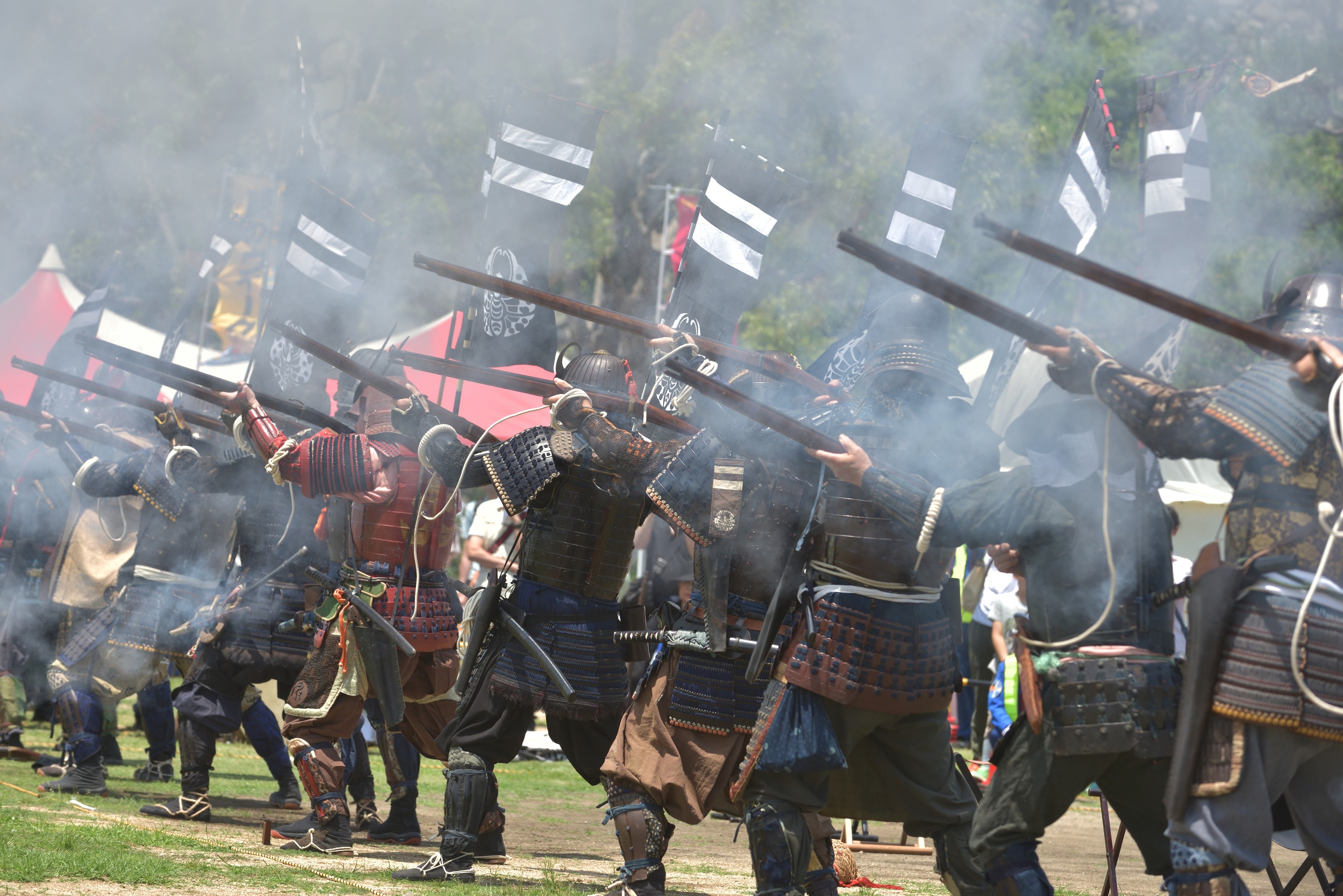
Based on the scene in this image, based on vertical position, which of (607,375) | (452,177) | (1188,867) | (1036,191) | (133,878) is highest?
(452,177)

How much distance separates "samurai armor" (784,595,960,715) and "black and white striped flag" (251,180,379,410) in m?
4.02

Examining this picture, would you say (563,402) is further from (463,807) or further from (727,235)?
(463,807)

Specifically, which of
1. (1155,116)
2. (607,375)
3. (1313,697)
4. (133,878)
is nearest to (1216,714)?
(1313,697)

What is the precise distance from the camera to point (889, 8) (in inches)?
417

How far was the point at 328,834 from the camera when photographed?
5730 millimetres

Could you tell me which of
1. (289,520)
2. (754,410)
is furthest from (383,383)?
(754,410)

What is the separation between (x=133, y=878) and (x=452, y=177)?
788 inches

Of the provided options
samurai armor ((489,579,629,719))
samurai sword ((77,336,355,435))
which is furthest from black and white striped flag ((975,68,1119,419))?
samurai sword ((77,336,355,435))

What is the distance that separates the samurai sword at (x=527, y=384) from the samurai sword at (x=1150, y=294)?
199cm

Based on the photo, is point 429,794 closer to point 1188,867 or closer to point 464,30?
point 1188,867

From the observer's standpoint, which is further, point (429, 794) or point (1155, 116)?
point (429, 794)

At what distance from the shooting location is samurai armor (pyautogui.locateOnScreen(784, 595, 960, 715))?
3.84 meters

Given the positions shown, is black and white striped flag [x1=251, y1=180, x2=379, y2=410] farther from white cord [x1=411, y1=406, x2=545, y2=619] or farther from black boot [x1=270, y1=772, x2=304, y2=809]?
black boot [x1=270, y1=772, x2=304, y2=809]

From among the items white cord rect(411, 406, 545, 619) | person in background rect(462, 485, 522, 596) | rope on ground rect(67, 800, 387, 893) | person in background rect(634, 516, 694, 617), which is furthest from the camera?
person in background rect(462, 485, 522, 596)
